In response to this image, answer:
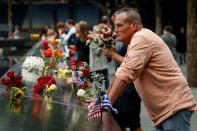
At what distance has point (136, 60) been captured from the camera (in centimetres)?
362

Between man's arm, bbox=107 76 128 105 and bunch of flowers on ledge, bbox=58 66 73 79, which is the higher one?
man's arm, bbox=107 76 128 105

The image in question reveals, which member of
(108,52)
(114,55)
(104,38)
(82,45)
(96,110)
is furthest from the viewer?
(82,45)

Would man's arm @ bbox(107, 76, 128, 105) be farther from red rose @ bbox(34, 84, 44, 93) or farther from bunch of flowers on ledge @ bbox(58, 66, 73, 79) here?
bunch of flowers on ledge @ bbox(58, 66, 73, 79)

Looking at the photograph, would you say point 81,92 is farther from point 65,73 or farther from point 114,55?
point 65,73

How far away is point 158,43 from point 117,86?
0.48 meters

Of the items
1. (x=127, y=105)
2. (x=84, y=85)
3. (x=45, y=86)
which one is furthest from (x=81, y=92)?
(x=127, y=105)

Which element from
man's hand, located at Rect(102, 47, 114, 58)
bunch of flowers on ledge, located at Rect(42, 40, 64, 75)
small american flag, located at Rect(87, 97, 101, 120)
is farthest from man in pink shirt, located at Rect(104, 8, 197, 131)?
bunch of flowers on ledge, located at Rect(42, 40, 64, 75)

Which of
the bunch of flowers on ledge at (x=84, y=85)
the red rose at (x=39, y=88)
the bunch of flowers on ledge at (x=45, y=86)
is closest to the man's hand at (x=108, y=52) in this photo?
the bunch of flowers on ledge at (x=84, y=85)

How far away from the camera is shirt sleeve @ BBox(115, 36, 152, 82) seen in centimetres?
361

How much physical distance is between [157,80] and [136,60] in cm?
24

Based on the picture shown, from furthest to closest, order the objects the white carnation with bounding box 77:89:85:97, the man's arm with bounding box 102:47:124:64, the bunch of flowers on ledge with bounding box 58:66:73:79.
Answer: the bunch of flowers on ledge with bounding box 58:66:73:79 < the man's arm with bounding box 102:47:124:64 < the white carnation with bounding box 77:89:85:97

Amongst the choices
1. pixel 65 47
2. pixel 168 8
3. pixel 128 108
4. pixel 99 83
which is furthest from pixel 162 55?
pixel 168 8

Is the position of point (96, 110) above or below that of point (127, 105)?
above

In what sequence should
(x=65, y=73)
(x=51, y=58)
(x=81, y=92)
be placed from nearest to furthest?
1. (x=81, y=92)
2. (x=65, y=73)
3. (x=51, y=58)
